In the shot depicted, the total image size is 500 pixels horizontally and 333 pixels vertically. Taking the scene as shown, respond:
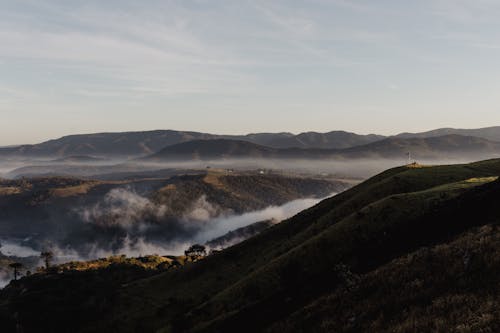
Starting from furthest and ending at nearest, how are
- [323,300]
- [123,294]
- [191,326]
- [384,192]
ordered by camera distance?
[123,294] < [384,192] < [191,326] < [323,300]

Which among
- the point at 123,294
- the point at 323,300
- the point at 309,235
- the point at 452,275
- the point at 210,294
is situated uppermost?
the point at 452,275

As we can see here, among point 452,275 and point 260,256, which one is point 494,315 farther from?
point 260,256

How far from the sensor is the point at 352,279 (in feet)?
122

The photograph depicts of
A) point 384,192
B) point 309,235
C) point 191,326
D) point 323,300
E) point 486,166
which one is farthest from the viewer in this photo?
point 486,166

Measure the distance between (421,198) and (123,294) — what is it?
4169 inches

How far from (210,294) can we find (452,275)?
82144mm

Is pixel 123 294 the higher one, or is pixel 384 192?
pixel 384 192

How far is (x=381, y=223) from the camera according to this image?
75.9 meters

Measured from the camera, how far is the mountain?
26781 millimetres

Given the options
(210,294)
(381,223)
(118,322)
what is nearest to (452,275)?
(381,223)

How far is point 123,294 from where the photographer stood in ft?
451

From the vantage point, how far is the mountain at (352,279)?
87.9ft

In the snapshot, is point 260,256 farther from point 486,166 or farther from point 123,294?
point 486,166

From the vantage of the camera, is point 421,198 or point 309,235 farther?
point 309,235
